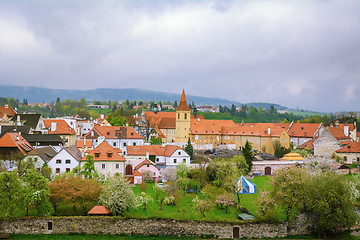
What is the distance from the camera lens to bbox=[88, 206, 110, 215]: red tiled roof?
120 ft

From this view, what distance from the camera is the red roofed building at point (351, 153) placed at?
70.2 meters

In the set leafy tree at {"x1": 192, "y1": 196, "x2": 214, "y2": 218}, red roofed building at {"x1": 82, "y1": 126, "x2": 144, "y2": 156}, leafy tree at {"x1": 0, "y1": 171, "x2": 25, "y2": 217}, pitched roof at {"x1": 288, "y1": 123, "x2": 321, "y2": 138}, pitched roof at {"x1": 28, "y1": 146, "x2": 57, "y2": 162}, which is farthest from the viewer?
pitched roof at {"x1": 288, "y1": 123, "x2": 321, "y2": 138}

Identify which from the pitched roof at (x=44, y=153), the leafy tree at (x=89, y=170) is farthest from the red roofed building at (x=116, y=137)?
the leafy tree at (x=89, y=170)

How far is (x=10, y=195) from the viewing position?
116 feet

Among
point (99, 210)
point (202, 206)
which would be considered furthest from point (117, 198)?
point (202, 206)

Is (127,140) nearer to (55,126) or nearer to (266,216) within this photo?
(55,126)

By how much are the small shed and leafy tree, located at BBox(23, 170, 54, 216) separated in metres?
3.69

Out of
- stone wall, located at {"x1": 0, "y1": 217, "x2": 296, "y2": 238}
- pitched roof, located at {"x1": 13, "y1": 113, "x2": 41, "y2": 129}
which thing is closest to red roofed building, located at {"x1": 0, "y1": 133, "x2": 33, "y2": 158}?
pitched roof, located at {"x1": 13, "y1": 113, "x2": 41, "y2": 129}

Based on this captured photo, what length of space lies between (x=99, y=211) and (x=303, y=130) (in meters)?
75.5

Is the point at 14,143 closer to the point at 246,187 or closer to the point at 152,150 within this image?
the point at 152,150

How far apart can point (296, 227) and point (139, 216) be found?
1428 centimetres

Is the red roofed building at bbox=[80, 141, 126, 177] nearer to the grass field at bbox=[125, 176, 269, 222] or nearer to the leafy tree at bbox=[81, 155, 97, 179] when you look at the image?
the leafy tree at bbox=[81, 155, 97, 179]

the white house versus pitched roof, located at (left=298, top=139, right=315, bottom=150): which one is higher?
pitched roof, located at (left=298, top=139, right=315, bottom=150)

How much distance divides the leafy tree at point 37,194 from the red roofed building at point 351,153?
53.8m
